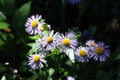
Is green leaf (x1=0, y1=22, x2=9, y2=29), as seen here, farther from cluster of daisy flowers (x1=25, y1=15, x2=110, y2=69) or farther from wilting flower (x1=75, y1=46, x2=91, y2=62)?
wilting flower (x1=75, y1=46, x2=91, y2=62)

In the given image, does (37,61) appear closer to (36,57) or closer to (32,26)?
(36,57)

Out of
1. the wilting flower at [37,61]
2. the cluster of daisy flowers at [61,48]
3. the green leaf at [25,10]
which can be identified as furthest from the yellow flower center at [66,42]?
the green leaf at [25,10]

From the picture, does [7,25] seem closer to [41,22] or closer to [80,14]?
[41,22]

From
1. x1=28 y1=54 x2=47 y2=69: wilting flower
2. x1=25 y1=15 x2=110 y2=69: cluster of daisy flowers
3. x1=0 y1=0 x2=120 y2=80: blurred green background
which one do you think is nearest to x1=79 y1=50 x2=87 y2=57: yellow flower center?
x1=25 y1=15 x2=110 y2=69: cluster of daisy flowers

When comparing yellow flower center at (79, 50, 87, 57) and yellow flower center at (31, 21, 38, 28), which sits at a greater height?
yellow flower center at (31, 21, 38, 28)

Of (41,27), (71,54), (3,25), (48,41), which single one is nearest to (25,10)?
(3,25)

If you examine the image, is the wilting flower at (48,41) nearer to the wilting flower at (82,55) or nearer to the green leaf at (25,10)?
the wilting flower at (82,55)

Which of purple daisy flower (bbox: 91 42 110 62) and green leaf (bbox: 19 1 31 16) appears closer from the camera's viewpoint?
purple daisy flower (bbox: 91 42 110 62)
